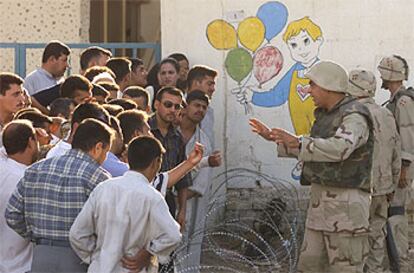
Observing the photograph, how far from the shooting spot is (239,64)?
1077cm

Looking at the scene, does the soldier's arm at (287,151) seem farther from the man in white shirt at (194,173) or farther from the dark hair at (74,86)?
the dark hair at (74,86)

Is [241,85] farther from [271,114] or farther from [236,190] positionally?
[236,190]

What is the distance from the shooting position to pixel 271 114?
35.3 feet

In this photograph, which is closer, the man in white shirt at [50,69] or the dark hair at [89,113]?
the dark hair at [89,113]

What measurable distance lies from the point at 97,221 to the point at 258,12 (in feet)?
19.1

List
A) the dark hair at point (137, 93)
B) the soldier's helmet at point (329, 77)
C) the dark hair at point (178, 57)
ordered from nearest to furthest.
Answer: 1. the soldier's helmet at point (329, 77)
2. the dark hair at point (137, 93)
3. the dark hair at point (178, 57)

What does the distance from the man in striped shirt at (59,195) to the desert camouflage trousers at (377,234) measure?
3645mm

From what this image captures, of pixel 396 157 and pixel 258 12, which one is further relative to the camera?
pixel 258 12

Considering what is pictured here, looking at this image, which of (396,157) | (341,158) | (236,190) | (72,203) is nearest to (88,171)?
(72,203)

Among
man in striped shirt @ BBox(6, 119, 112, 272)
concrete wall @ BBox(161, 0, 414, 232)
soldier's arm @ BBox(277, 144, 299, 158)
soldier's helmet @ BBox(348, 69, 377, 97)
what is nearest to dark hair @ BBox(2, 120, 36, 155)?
man in striped shirt @ BBox(6, 119, 112, 272)

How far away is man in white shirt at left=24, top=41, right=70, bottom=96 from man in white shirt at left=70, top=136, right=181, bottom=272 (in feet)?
12.5

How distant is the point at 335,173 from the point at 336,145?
254 mm

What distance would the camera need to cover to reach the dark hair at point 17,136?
591 cm

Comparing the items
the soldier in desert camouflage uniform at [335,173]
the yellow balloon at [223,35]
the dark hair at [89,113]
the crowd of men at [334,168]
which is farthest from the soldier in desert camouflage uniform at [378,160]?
the dark hair at [89,113]
